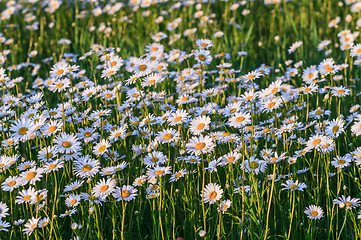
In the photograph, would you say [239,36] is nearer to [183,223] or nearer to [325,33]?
[325,33]

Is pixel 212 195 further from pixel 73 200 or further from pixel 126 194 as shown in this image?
pixel 73 200

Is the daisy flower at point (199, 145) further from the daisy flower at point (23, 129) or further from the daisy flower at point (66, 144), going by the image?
the daisy flower at point (23, 129)

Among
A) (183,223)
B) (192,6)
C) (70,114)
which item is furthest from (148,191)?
(192,6)

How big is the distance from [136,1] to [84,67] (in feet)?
6.78

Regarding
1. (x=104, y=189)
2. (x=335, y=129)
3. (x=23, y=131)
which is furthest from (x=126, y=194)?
(x=335, y=129)

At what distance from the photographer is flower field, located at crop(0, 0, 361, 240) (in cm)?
187

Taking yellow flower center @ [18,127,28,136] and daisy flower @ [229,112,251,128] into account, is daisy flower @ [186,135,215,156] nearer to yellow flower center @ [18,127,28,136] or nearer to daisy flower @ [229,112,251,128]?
daisy flower @ [229,112,251,128]

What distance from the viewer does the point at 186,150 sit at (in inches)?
73.7

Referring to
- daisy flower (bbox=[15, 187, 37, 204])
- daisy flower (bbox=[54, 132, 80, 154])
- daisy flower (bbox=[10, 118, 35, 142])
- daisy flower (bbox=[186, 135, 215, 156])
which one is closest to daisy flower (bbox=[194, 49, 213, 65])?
daisy flower (bbox=[186, 135, 215, 156])

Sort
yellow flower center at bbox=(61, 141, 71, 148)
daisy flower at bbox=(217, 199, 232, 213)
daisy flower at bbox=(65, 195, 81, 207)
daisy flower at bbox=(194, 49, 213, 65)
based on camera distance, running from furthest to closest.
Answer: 1. daisy flower at bbox=(194, 49, 213, 65)
2. yellow flower center at bbox=(61, 141, 71, 148)
3. daisy flower at bbox=(65, 195, 81, 207)
4. daisy flower at bbox=(217, 199, 232, 213)

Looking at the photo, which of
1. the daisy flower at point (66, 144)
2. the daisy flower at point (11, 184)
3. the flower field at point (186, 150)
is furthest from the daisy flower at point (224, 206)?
the daisy flower at point (11, 184)

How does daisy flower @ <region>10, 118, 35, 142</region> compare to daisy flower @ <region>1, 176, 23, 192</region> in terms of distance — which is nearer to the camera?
daisy flower @ <region>1, 176, 23, 192</region>

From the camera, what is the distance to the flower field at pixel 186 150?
73.7 inches

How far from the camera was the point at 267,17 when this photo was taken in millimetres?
5508
